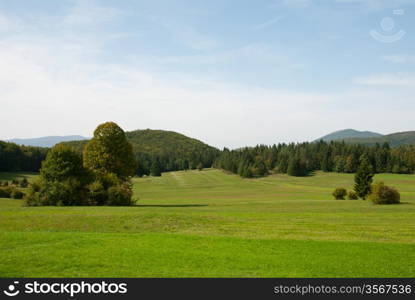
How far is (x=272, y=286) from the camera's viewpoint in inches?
533

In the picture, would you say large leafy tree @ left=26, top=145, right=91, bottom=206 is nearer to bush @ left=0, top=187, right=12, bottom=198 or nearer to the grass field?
the grass field

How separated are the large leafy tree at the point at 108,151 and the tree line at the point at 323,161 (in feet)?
346

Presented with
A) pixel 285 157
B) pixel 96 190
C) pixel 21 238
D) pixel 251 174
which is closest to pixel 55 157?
pixel 96 190

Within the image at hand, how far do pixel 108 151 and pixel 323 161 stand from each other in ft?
404

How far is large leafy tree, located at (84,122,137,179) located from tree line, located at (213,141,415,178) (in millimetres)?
105542

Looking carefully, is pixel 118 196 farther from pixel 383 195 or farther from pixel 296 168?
pixel 296 168

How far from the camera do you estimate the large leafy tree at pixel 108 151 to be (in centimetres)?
4828

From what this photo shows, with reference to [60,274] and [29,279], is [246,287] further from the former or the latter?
[29,279]

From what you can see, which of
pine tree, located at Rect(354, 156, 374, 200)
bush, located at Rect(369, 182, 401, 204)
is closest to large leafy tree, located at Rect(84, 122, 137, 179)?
bush, located at Rect(369, 182, 401, 204)

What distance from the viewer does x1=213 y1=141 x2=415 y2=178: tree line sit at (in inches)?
5768

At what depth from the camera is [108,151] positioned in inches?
1924

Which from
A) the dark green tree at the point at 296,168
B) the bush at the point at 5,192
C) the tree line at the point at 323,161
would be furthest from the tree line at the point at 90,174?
the dark green tree at the point at 296,168

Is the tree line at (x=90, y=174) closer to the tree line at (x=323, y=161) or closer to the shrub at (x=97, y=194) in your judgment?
the shrub at (x=97, y=194)

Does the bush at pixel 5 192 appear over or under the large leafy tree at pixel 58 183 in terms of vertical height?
under
